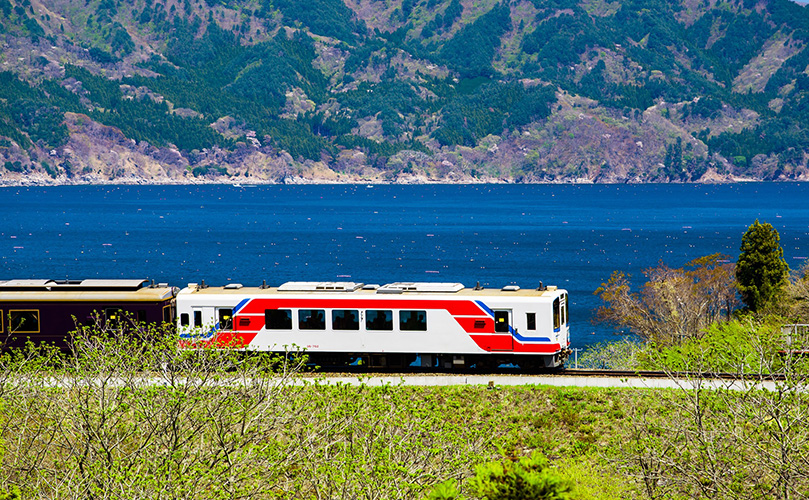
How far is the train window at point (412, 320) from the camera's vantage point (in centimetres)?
3769

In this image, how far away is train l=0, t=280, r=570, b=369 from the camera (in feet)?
122

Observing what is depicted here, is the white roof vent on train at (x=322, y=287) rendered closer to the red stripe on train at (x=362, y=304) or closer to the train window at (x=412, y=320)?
the red stripe on train at (x=362, y=304)

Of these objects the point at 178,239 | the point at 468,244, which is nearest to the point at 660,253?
the point at 468,244

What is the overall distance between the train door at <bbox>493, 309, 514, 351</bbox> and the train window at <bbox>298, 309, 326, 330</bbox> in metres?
6.98

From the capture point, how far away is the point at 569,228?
187m

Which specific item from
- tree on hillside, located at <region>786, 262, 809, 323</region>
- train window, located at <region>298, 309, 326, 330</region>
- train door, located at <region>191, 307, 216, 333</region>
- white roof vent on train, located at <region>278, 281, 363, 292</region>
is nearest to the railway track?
train window, located at <region>298, 309, 326, 330</region>

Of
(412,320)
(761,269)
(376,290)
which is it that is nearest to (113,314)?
(376,290)

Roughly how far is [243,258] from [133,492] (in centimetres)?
11368

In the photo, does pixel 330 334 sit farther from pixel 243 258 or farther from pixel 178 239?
pixel 178 239

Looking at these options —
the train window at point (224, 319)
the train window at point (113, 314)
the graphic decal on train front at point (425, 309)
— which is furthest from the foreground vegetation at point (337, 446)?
the train window at point (113, 314)

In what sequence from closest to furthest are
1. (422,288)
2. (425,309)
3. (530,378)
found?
(530,378) < (425,309) < (422,288)

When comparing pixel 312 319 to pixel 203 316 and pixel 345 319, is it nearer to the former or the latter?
pixel 345 319

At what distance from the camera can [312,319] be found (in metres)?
38.2

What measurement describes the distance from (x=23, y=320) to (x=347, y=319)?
528 inches
